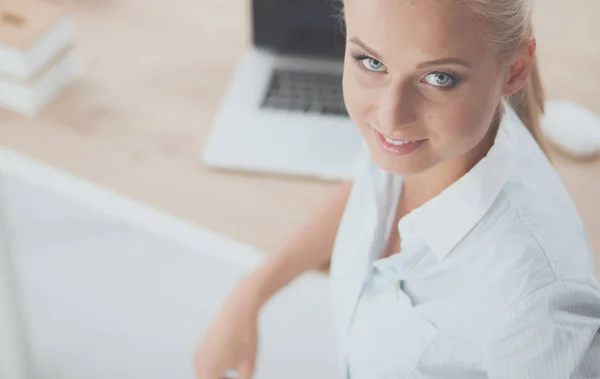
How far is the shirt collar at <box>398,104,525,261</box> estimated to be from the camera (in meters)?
0.72

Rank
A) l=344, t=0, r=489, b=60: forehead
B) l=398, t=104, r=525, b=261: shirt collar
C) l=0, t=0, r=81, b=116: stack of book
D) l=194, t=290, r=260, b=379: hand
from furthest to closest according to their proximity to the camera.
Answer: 1. l=0, t=0, r=81, b=116: stack of book
2. l=194, t=290, r=260, b=379: hand
3. l=398, t=104, r=525, b=261: shirt collar
4. l=344, t=0, r=489, b=60: forehead

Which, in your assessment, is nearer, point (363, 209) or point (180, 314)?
point (363, 209)

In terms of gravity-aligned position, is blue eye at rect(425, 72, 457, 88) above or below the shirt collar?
above

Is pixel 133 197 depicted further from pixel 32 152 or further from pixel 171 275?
pixel 171 275

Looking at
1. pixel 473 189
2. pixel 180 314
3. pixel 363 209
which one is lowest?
pixel 180 314

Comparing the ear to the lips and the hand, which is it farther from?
the hand

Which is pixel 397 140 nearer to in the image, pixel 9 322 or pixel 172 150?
pixel 172 150

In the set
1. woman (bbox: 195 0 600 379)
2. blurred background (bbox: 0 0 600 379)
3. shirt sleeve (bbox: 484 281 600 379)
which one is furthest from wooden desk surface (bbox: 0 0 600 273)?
shirt sleeve (bbox: 484 281 600 379)

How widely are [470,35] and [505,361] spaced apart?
260 mm

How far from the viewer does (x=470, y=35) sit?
60 cm

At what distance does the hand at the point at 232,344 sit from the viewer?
0.90 meters

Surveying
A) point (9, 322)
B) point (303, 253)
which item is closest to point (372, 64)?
point (303, 253)

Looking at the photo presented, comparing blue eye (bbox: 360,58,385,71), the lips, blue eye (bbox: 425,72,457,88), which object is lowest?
the lips

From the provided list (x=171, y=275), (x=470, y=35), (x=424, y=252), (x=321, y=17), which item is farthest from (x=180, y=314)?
(x=470, y=35)
